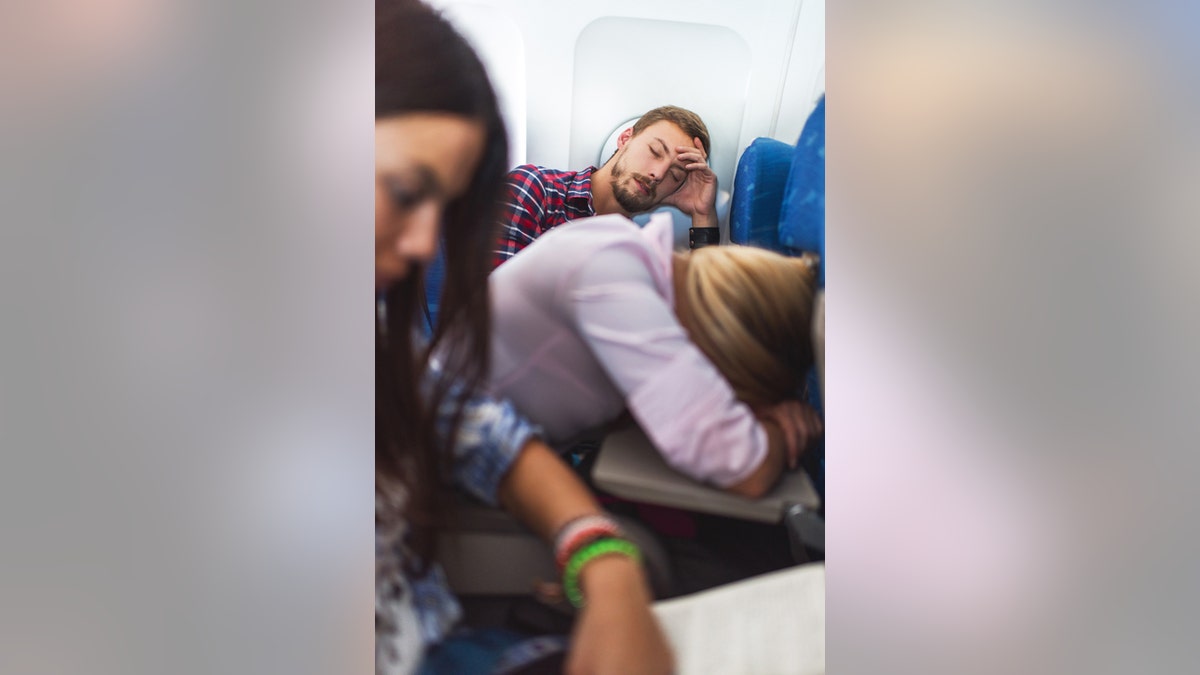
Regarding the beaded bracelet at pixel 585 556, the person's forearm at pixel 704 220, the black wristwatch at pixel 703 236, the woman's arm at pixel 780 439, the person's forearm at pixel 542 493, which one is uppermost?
the person's forearm at pixel 704 220

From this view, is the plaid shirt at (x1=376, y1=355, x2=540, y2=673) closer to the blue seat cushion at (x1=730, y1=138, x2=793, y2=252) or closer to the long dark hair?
the long dark hair

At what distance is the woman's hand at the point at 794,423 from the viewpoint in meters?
0.78

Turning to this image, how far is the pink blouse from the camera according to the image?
0.75 m

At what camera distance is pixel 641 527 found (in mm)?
749

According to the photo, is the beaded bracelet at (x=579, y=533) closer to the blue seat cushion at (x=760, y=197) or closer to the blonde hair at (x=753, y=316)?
the blonde hair at (x=753, y=316)

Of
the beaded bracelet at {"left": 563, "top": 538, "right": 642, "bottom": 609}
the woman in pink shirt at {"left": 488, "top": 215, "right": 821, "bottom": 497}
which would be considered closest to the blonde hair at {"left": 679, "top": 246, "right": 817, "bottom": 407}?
the woman in pink shirt at {"left": 488, "top": 215, "right": 821, "bottom": 497}

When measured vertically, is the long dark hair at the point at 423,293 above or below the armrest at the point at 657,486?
above

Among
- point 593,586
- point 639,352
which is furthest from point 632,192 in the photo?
point 593,586

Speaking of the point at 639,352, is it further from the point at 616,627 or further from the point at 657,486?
the point at 616,627

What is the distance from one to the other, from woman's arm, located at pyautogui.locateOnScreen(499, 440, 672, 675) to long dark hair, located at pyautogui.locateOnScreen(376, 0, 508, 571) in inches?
4.0

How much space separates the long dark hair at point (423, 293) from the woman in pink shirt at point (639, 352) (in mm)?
39

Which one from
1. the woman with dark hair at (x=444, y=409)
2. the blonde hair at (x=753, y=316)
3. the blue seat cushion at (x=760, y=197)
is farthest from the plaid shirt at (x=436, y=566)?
the blue seat cushion at (x=760, y=197)
